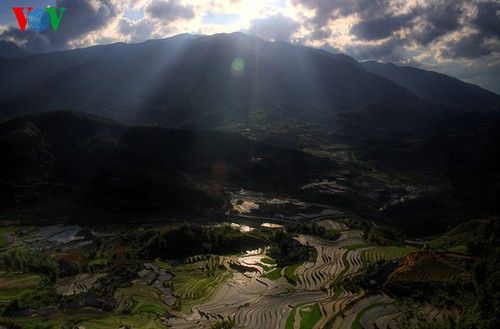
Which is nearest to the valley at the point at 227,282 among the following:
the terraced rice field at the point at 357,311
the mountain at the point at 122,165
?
the terraced rice field at the point at 357,311

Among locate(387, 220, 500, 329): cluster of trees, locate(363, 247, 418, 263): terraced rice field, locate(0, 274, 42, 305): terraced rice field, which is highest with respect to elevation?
locate(387, 220, 500, 329): cluster of trees

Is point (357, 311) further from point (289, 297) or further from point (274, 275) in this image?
point (274, 275)

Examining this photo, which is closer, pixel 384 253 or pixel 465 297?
pixel 465 297

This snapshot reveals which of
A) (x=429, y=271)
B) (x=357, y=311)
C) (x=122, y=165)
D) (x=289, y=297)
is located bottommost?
(x=289, y=297)

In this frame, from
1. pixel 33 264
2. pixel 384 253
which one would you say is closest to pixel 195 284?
pixel 33 264

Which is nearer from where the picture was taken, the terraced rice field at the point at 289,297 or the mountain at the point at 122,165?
the terraced rice field at the point at 289,297

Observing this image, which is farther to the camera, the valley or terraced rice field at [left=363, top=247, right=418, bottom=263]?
terraced rice field at [left=363, top=247, right=418, bottom=263]

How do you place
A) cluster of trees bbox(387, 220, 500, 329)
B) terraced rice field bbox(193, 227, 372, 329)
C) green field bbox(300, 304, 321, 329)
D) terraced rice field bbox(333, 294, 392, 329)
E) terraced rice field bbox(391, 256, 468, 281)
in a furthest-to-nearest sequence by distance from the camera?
1. terraced rice field bbox(391, 256, 468, 281)
2. terraced rice field bbox(193, 227, 372, 329)
3. green field bbox(300, 304, 321, 329)
4. terraced rice field bbox(333, 294, 392, 329)
5. cluster of trees bbox(387, 220, 500, 329)

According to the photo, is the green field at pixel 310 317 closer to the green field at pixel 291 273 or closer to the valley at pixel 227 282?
the valley at pixel 227 282

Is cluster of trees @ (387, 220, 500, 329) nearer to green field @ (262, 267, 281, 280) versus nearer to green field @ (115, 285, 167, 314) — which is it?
green field @ (262, 267, 281, 280)

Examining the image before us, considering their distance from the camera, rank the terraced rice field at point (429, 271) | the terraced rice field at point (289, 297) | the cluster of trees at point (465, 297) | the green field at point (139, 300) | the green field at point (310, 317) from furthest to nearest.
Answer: the green field at point (139, 300) → the terraced rice field at point (429, 271) → the terraced rice field at point (289, 297) → the green field at point (310, 317) → the cluster of trees at point (465, 297)

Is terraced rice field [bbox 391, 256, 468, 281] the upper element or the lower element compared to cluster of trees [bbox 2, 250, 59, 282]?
upper

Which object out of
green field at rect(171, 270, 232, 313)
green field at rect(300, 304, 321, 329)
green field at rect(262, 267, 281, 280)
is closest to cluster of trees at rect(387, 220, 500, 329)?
green field at rect(300, 304, 321, 329)
